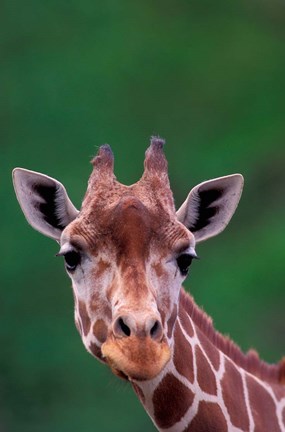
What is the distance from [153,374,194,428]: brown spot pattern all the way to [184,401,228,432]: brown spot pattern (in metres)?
0.08

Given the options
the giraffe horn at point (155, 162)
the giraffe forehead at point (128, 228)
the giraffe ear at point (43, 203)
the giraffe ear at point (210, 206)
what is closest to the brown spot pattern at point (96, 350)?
the giraffe forehead at point (128, 228)

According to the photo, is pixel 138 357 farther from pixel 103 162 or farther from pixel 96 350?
pixel 103 162

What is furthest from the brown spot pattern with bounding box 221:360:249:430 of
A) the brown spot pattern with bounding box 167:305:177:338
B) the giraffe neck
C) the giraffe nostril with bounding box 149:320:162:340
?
the giraffe nostril with bounding box 149:320:162:340

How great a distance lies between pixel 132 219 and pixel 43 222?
675 mm

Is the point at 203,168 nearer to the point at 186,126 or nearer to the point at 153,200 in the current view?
the point at 186,126

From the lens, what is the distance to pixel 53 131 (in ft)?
66.9

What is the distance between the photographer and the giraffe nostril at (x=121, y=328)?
5726 millimetres

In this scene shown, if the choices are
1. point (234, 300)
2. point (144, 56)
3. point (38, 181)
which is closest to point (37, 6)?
point (144, 56)

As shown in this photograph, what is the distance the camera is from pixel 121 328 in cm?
575

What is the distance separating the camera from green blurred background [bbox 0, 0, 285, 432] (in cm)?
1811

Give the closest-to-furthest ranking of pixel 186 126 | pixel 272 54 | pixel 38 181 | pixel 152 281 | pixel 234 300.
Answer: pixel 152 281 → pixel 38 181 → pixel 234 300 → pixel 186 126 → pixel 272 54

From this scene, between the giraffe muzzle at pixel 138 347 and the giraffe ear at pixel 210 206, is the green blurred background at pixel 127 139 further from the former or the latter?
the giraffe muzzle at pixel 138 347

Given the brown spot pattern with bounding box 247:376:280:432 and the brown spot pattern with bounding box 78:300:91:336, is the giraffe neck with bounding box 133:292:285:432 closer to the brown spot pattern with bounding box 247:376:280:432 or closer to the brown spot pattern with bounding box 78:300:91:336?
the brown spot pattern with bounding box 247:376:280:432

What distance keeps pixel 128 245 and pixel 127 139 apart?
1468 cm
